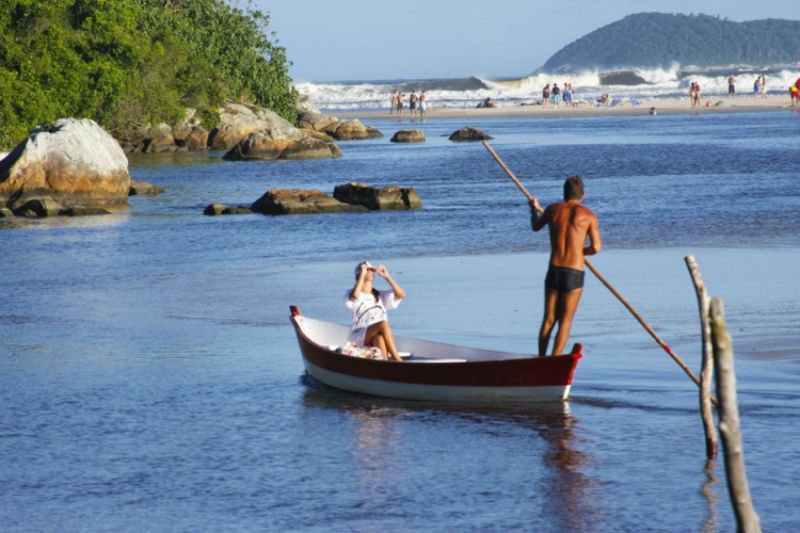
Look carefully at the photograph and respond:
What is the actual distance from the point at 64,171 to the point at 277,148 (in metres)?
24.0

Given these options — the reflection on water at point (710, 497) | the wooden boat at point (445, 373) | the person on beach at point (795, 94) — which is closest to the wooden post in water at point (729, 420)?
the reflection on water at point (710, 497)

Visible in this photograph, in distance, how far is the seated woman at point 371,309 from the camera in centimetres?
1511

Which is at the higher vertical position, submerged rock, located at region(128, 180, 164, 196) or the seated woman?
the seated woman

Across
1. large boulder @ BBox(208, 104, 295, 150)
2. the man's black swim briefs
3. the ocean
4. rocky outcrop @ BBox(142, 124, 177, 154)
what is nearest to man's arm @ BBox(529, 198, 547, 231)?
the man's black swim briefs

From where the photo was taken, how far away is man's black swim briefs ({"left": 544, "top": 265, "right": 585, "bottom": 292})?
14.1m

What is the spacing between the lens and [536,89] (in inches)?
6324

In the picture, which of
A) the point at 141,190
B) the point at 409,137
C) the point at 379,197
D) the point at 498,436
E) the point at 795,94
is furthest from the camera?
the point at 795,94

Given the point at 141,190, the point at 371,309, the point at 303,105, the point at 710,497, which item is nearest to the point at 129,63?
the point at 141,190

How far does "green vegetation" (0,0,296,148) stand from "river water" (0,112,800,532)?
44.8 feet

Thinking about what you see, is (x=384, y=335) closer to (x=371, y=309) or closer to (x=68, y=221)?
(x=371, y=309)

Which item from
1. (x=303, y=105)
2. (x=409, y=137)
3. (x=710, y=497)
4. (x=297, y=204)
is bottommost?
(x=710, y=497)

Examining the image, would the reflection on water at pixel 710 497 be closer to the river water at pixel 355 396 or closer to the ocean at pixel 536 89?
the river water at pixel 355 396

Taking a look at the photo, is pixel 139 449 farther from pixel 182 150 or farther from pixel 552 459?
pixel 182 150

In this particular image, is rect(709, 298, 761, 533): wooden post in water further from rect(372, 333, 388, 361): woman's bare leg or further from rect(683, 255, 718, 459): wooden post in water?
rect(372, 333, 388, 361): woman's bare leg
